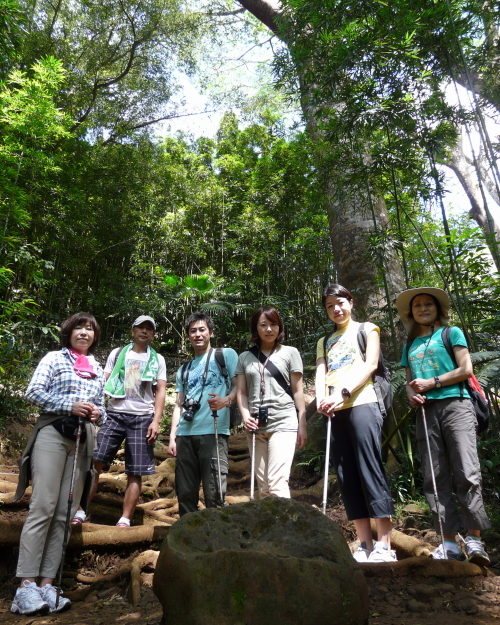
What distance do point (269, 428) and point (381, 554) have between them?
0.94m

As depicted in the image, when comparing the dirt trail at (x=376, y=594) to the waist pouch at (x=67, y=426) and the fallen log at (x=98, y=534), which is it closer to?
the fallen log at (x=98, y=534)

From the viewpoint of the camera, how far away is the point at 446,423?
284 cm

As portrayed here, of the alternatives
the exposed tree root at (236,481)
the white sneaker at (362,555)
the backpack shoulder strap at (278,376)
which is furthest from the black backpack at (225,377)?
the exposed tree root at (236,481)

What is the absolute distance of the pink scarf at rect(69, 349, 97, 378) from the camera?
2.96 m

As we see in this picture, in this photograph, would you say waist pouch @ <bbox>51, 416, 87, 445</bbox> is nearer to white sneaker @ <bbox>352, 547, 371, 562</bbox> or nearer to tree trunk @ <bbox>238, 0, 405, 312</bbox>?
white sneaker @ <bbox>352, 547, 371, 562</bbox>

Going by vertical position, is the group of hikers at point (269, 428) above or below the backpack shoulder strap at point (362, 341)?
below

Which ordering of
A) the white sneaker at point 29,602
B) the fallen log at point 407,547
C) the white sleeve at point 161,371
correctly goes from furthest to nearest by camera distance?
the white sleeve at point 161,371
the fallen log at point 407,547
the white sneaker at point 29,602

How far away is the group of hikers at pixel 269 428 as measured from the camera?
2.67 meters

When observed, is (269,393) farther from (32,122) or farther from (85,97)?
(85,97)

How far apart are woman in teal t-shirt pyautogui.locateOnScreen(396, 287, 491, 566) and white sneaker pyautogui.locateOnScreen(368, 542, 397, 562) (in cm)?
34

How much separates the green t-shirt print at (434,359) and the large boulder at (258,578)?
122 centimetres

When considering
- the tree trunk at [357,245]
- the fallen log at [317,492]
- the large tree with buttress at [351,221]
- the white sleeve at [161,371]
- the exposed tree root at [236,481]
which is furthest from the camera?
the tree trunk at [357,245]

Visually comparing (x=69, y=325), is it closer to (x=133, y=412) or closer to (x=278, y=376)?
(x=133, y=412)

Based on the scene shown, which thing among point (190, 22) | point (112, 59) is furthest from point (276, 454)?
point (190, 22)
